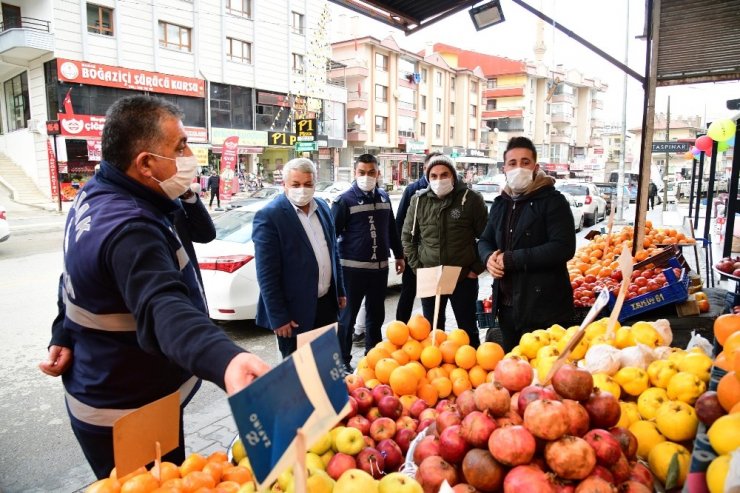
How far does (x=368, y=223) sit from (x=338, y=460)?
3242 millimetres

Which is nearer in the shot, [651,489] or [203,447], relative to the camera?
[651,489]

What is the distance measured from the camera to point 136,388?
76.0 inches

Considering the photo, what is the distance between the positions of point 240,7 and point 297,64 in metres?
5.19

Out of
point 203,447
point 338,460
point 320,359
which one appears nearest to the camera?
point 320,359

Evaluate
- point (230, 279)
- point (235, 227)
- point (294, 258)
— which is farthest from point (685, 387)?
point (235, 227)

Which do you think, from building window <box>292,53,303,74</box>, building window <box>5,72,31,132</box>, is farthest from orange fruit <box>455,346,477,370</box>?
building window <box>292,53,303,74</box>

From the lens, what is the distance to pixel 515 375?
218 cm

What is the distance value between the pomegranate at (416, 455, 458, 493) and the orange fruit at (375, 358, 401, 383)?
1.10 metres

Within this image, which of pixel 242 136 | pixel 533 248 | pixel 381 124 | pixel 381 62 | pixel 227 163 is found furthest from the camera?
pixel 381 124

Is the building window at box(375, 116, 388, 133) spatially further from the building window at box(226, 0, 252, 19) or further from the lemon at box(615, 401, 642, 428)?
the lemon at box(615, 401, 642, 428)

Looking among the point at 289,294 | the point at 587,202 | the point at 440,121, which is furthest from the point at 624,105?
the point at 440,121

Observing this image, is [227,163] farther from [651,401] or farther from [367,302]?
[651,401]

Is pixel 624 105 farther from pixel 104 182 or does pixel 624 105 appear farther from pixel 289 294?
pixel 104 182

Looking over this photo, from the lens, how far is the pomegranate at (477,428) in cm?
171
